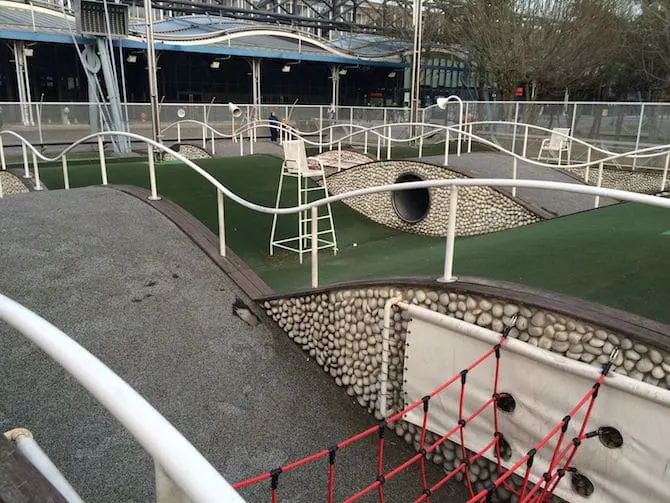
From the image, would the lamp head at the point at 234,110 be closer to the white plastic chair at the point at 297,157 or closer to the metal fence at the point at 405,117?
the metal fence at the point at 405,117

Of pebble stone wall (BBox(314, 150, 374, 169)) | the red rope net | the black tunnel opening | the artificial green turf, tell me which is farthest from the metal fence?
the red rope net

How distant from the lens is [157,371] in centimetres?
418

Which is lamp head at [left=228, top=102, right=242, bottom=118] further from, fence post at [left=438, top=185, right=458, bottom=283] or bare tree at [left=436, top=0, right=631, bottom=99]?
fence post at [left=438, top=185, right=458, bottom=283]

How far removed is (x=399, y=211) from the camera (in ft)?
34.2

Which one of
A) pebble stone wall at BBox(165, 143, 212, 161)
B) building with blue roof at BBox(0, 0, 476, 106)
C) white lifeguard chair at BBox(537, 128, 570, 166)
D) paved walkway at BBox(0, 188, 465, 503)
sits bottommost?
paved walkway at BBox(0, 188, 465, 503)

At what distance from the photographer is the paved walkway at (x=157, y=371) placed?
350cm

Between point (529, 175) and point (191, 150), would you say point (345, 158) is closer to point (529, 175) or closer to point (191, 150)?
point (529, 175)

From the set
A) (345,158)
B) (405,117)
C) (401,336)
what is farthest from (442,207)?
(405,117)

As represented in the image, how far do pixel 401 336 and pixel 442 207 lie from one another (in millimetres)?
5922

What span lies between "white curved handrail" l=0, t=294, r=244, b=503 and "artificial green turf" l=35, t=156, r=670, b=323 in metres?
3.13

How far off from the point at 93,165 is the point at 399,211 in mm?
7081

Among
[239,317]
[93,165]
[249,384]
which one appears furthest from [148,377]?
[93,165]

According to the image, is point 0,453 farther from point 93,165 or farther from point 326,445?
point 93,165

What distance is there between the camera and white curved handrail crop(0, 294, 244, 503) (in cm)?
100
